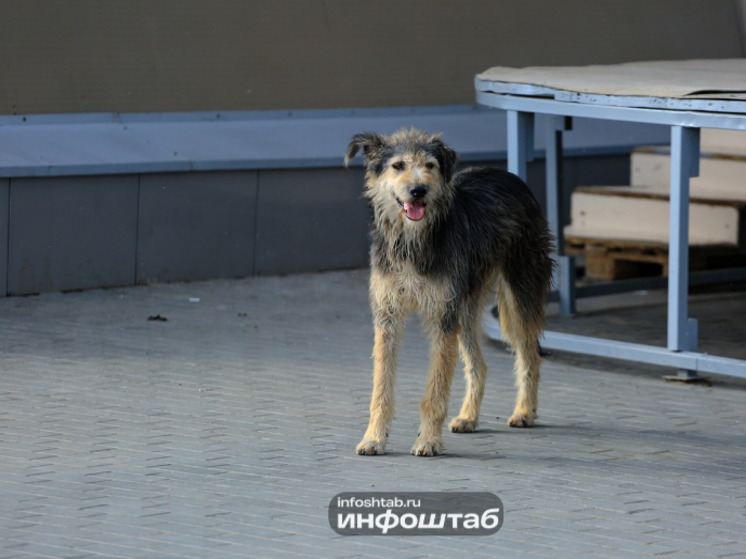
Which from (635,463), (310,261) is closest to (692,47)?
(310,261)

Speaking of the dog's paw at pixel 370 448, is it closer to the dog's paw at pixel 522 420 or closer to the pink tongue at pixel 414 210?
the dog's paw at pixel 522 420

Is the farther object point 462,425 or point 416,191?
point 462,425

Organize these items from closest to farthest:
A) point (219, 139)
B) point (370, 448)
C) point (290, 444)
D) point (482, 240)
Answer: point (370, 448) < point (290, 444) < point (482, 240) < point (219, 139)

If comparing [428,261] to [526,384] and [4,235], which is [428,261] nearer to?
[526,384]

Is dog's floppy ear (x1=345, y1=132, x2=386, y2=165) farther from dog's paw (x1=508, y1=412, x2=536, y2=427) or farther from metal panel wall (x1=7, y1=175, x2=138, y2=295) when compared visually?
metal panel wall (x1=7, y1=175, x2=138, y2=295)

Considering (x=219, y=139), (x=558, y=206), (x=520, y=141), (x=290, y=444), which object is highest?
(x=219, y=139)

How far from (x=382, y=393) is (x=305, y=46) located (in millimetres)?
6118

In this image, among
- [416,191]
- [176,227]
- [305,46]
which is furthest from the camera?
[305,46]

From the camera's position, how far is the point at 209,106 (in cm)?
1209

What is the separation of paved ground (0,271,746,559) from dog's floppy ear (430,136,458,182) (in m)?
1.46

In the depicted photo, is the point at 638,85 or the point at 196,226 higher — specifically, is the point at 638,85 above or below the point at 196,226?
above

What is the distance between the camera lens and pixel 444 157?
7.00m

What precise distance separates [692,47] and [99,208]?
7.13 m

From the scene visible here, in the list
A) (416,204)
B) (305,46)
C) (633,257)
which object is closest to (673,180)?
(416,204)
